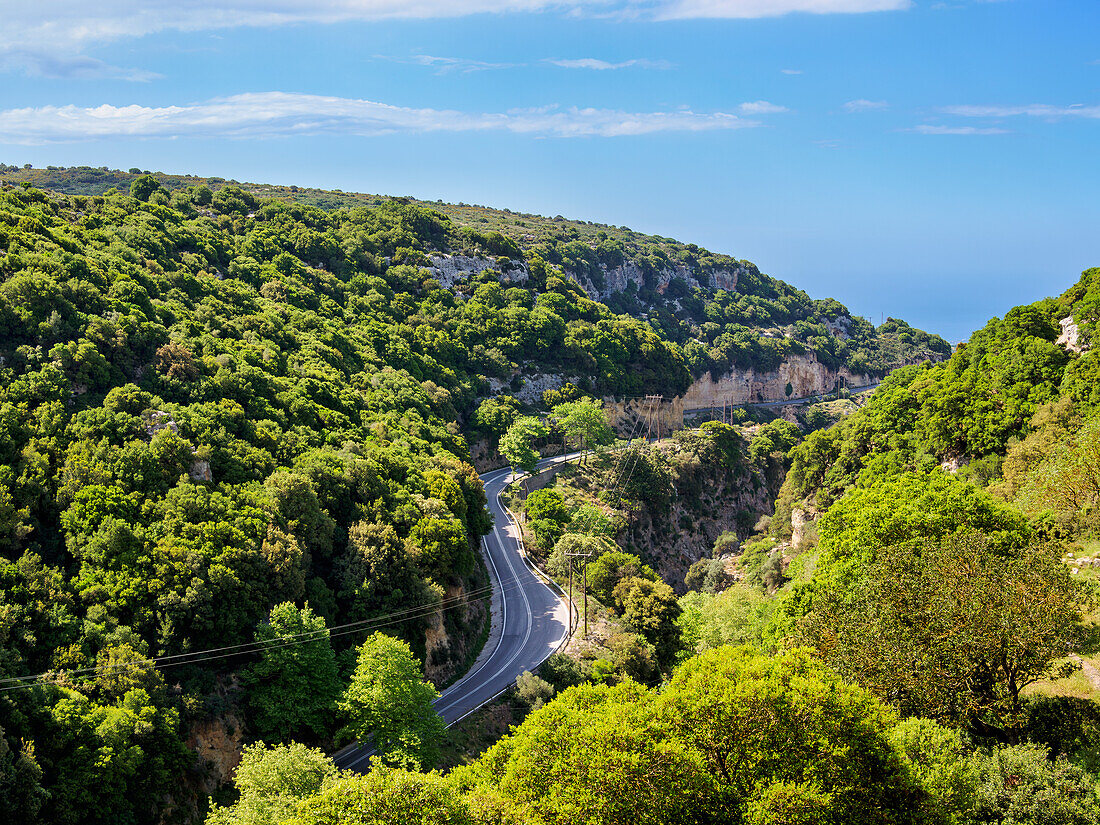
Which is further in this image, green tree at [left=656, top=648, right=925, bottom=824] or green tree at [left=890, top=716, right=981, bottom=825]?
green tree at [left=890, top=716, right=981, bottom=825]

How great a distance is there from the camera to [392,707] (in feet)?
105

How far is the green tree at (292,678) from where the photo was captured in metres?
32.0

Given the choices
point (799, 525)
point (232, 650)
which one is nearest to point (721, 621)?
point (799, 525)

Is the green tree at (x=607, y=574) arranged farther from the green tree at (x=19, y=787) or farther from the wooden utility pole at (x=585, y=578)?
the green tree at (x=19, y=787)

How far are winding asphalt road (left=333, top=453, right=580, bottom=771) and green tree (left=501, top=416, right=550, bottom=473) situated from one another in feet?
26.5

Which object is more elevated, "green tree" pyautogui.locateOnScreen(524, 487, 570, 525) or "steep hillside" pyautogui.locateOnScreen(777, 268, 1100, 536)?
"steep hillside" pyautogui.locateOnScreen(777, 268, 1100, 536)

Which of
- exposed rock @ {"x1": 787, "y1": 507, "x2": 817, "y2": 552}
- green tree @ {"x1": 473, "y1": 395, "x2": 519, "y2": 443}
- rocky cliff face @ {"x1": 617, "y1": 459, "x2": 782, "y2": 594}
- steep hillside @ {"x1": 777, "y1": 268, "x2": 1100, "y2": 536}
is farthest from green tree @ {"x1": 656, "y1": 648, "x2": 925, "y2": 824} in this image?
green tree @ {"x1": 473, "y1": 395, "x2": 519, "y2": 443}

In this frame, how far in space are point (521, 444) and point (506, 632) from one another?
26.9m

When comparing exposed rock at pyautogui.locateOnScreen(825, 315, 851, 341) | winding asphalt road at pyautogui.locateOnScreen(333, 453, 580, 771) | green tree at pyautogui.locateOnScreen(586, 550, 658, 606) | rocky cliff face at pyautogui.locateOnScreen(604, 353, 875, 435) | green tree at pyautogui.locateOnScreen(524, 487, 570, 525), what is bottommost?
winding asphalt road at pyautogui.locateOnScreen(333, 453, 580, 771)

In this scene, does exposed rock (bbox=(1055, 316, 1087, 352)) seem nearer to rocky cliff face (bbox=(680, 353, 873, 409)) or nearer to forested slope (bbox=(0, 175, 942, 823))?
forested slope (bbox=(0, 175, 942, 823))

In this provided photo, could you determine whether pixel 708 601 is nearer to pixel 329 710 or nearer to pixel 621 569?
pixel 621 569

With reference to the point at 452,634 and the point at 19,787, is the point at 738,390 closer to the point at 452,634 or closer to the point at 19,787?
the point at 452,634

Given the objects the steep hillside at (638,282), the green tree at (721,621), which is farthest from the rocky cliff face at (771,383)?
the green tree at (721,621)

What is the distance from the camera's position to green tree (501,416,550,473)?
7256 centimetres
